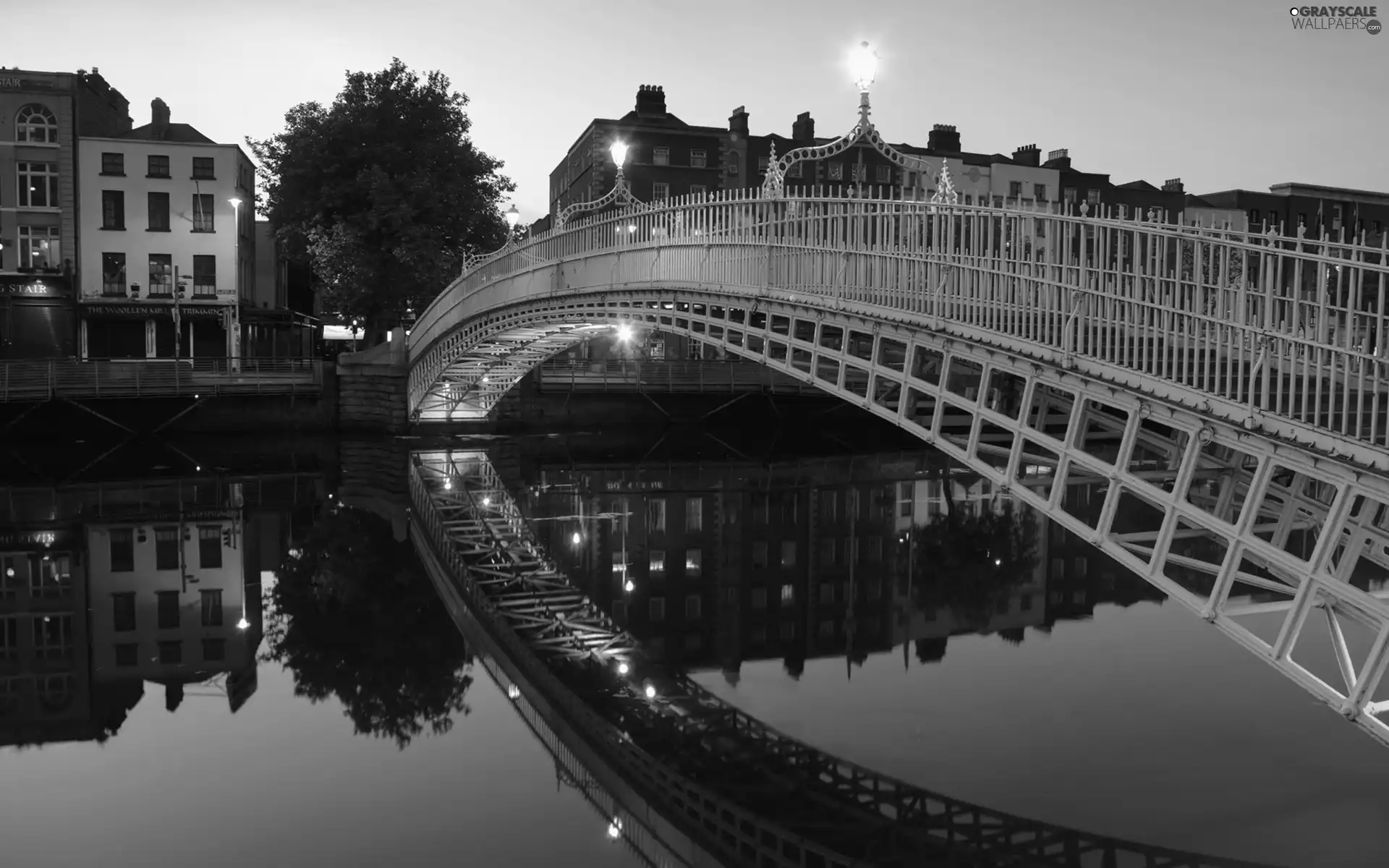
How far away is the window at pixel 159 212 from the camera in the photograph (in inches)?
1615

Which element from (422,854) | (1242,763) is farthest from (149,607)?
(1242,763)

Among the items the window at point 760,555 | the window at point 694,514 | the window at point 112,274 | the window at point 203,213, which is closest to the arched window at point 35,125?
the window at point 112,274

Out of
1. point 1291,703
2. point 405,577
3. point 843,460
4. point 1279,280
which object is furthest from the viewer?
point 843,460

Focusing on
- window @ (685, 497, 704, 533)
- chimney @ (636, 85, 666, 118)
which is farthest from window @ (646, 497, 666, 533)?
chimney @ (636, 85, 666, 118)

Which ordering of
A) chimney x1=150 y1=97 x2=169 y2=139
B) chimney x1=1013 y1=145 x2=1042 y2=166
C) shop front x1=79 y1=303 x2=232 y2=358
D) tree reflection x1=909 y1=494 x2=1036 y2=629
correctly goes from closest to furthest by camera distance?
tree reflection x1=909 y1=494 x2=1036 y2=629 → shop front x1=79 y1=303 x2=232 y2=358 → chimney x1=150 y1=97 x2=169 y2=139 → chimney x1=1013 y1=145 x2=1042 y2=166

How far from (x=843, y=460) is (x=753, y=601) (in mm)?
16266

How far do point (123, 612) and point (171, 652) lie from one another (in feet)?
7.61

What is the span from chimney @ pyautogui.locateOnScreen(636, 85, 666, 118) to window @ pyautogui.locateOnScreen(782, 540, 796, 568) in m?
35.9

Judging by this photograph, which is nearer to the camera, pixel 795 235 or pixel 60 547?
pixel 795 235

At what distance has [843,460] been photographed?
31.7 metres

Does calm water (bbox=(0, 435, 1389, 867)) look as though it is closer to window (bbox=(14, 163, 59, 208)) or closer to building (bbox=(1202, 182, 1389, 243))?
window (bbox=(14, 163, 59, 208))

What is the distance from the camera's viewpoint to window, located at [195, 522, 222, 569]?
18.5 meters

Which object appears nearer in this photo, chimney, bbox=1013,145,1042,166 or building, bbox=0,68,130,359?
building, bbox=0,68,130,359

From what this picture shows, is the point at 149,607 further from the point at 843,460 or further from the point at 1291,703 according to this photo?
the point at 843,460
